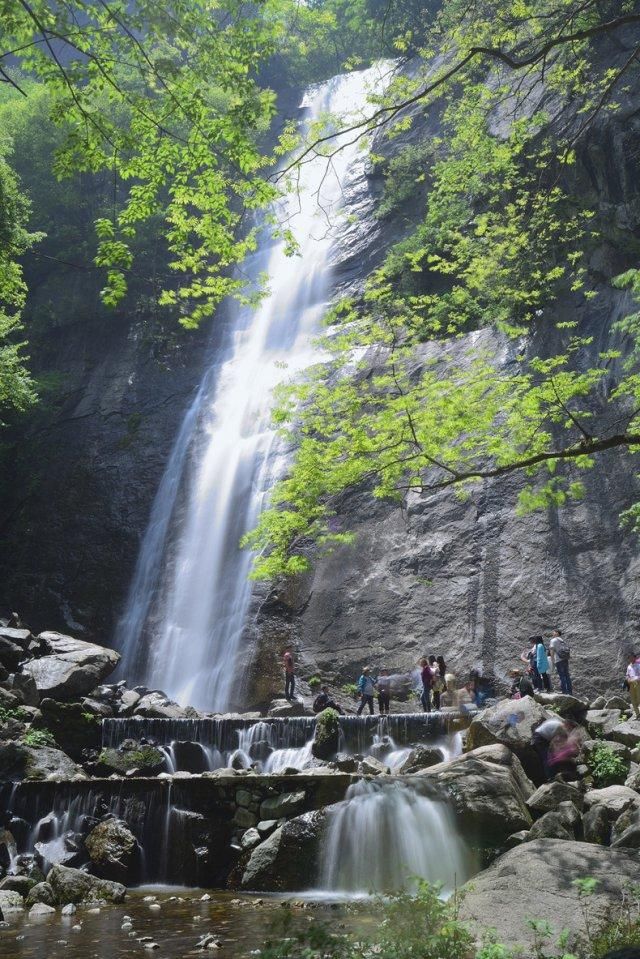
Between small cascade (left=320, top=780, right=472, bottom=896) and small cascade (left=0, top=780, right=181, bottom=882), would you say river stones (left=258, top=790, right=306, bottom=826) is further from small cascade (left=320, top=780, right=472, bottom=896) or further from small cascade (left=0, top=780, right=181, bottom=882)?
small cascade (left=0, top=780, right=181, bottom=882)

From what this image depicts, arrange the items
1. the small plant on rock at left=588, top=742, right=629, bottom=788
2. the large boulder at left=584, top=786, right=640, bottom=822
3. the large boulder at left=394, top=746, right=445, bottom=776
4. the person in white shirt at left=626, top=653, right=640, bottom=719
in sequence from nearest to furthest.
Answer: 1. the large boulder at left=584, top=786, right=640, bottom=822
2. the small plant on rock at left=588, top=742, right=629, bottom=788
3. the large boulder at left=394, top=746, right=445, bottom=776
4. the person in white shirt at left=626, top=653, right=640, bottom=719

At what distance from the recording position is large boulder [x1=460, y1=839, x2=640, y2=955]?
503 centimetres

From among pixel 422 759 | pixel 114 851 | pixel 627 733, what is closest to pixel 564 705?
pixel 627 733

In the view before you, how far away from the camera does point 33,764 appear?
11.8 m

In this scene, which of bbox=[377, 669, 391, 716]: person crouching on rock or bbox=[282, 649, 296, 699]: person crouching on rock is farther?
bbox=[282, 649, 296, 699]: person crouching on rock

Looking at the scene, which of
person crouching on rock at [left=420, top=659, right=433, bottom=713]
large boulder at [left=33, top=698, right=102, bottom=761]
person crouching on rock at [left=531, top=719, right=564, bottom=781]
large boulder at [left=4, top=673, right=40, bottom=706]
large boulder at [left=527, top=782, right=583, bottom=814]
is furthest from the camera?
person crouching on rock at [left=420, top=659, right=433, bottom=713]

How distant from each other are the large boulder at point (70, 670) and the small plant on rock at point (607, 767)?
984cm

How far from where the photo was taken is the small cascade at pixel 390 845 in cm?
855

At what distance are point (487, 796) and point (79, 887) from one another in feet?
15.7

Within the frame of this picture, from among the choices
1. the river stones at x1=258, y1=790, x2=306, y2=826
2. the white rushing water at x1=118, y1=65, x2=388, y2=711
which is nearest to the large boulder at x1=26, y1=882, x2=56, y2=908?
the river stones at x1=258, y1=790, x2=306, y2=826

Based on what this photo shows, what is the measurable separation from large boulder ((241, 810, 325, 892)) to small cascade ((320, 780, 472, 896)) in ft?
0.52

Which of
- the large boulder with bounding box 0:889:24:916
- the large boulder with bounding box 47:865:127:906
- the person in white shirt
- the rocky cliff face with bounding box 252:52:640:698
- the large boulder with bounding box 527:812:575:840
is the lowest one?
the large boulder with bounding box 0:889:24:916

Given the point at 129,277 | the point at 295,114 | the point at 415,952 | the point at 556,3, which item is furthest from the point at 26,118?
the point at 415,952

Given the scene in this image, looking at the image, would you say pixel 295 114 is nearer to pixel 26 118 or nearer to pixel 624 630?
pixel 26 118
